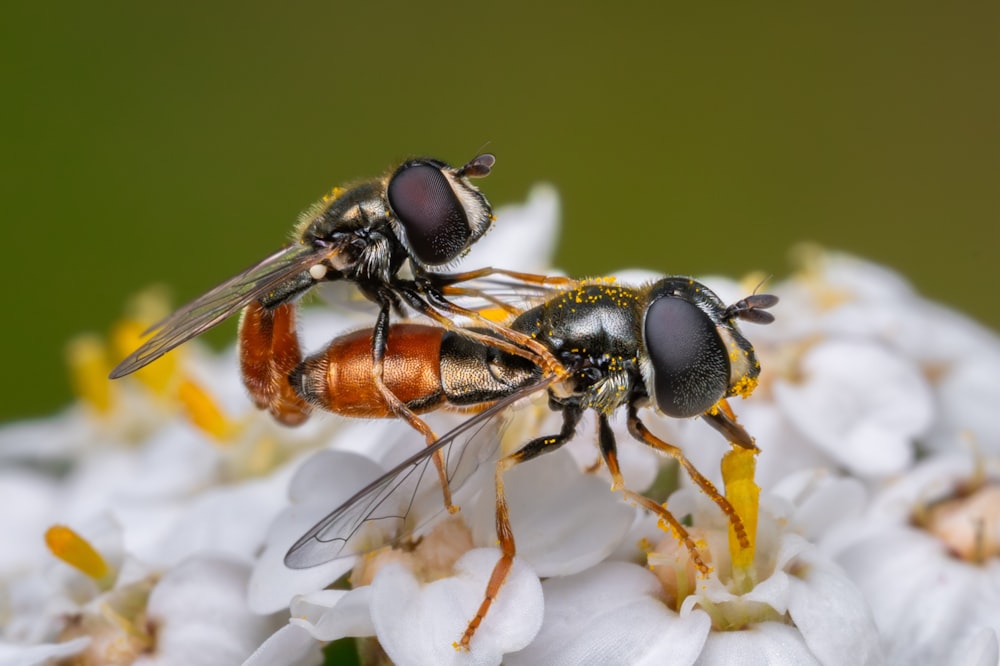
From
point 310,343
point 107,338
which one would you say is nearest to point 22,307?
point 107,338

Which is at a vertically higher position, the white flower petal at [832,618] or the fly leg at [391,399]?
the fly leg at [391,399]

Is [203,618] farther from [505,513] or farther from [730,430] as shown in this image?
[730,430]

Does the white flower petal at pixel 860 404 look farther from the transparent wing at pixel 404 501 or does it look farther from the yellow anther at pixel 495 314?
the transparent wing at pixel 404 501

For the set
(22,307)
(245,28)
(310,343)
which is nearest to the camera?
(310,343)

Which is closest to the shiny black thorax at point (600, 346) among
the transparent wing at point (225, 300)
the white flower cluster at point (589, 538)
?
the white flower cluster at point (589, 538)

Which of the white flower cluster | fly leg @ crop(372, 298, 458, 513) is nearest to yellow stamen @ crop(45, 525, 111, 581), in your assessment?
the white flower cluster

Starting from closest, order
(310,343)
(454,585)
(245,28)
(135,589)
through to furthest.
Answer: (454,585)
(135,589)
(310,343)
(245,28)

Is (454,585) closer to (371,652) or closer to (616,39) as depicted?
(371,652)
